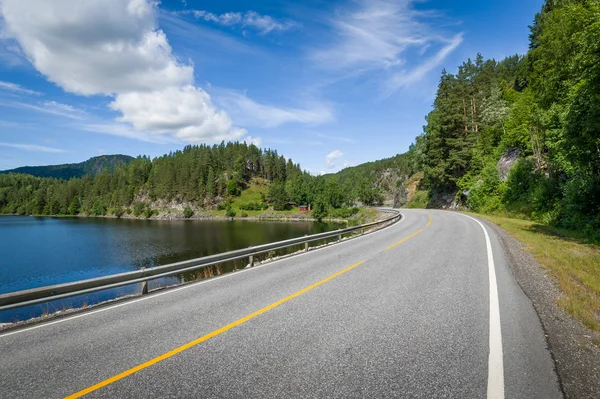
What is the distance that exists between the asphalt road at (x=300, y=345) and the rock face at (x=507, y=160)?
3582 centimetres

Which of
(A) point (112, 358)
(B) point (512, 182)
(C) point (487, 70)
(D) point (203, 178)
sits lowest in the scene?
(A) point (112, 358)

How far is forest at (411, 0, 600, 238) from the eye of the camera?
1531 cm

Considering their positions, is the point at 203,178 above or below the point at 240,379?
above

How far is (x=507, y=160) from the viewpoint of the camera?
37.8m

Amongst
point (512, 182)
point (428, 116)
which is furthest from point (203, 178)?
point (512, 182)

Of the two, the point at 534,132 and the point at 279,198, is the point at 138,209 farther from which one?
the point at 534,132

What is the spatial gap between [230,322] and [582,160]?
22.3 metres

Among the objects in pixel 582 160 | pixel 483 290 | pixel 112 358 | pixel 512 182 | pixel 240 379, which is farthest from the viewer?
pixel 512 182

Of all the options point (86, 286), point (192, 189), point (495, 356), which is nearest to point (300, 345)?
point (495, 356)

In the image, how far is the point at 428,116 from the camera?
5528 centimetres

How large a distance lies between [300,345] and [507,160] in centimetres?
4343

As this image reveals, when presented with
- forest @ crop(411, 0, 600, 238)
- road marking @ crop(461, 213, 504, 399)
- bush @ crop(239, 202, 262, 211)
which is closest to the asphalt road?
road marking @ crop(461, 213, 504, 399)

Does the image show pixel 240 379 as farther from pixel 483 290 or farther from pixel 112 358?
pixel 483 290

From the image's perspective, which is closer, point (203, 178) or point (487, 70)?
point (487, 70)
